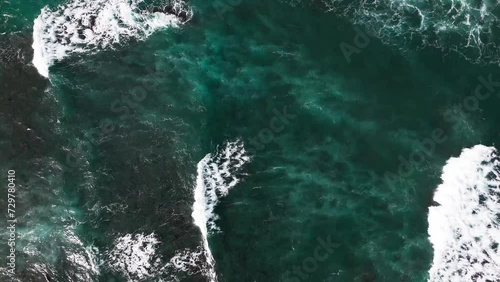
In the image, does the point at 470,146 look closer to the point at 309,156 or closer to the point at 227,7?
the point at 309,156

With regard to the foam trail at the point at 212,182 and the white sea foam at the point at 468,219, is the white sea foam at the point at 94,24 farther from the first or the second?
the white sea foam at the point at 468,219

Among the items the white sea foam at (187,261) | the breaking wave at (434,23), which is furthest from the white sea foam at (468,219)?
the white sea foam at (187,261)

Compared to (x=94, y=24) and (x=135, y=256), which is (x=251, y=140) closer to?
(x=135, y=256)

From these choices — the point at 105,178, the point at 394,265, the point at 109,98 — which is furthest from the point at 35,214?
the point at 394,265

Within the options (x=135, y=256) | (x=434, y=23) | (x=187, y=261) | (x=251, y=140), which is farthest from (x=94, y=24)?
(x=434, y=23)

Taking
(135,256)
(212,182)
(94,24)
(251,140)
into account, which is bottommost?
(135,256)

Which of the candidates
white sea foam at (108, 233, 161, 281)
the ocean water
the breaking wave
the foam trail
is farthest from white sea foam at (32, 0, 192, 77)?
white sea foam at (108, 233, 161, 281)
